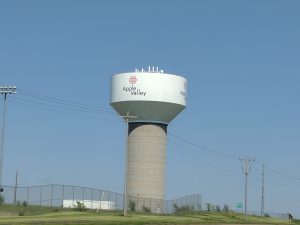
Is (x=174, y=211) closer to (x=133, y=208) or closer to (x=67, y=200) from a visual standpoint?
(x=133, y=208)

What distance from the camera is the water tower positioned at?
99938 millimetres

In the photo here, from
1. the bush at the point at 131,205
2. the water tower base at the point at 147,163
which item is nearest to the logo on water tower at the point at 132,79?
the water tower base at the point at 147,163

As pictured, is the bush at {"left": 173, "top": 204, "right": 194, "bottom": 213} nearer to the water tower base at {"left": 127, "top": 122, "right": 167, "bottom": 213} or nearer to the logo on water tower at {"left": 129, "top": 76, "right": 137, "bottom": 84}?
the water tower base at {"left": 127, "top": 122, "right": 167, "bottom": 213}

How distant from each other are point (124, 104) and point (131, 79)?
391 cm

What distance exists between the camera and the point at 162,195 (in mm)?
103688

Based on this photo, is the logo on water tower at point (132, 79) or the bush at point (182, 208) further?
the bush at point (182, 208)

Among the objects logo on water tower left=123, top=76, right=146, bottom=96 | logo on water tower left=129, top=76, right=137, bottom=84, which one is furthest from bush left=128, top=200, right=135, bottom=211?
logo on water tower left=129, top=76, right=137, bottom=84

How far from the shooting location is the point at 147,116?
10219cm

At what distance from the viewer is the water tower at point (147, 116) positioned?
9994cm

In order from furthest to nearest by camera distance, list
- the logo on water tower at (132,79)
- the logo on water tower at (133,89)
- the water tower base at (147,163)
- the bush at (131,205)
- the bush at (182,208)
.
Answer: the bush at (182,208) < the water tower base at (147,163) < the logo on water tower at (132,79) < the logo on water tower at (133,89) < the bush at (131,205)

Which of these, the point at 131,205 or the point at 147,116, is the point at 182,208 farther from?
the point at 147,116

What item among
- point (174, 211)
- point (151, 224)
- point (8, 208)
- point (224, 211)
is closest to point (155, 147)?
point (174, 211)

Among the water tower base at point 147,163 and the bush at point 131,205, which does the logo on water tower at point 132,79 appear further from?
the bush at point 131,205

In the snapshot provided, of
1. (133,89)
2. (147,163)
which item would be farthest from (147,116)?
(147,163)
